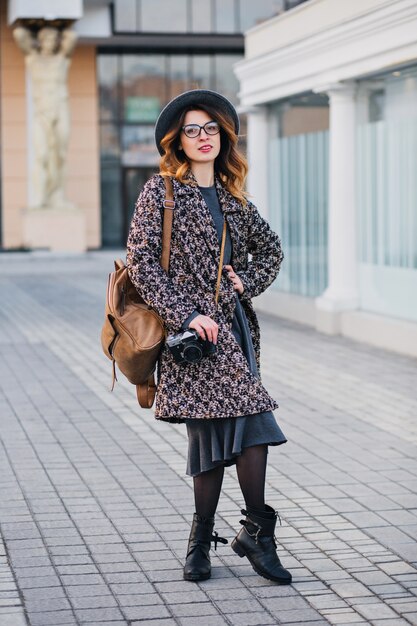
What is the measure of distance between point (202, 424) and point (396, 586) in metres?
0.95

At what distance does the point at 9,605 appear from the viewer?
4.63 meters

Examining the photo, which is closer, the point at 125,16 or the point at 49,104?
the point at 49,104

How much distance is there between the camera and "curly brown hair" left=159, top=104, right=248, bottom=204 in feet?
16.1

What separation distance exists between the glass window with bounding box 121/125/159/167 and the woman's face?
3072cm

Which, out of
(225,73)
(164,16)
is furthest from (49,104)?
(225,73)

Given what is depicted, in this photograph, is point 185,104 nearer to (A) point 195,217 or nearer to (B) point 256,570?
(A) point 195,217

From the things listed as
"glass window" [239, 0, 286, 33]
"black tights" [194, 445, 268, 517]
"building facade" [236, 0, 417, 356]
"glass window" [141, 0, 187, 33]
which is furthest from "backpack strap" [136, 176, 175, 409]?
"glass window" [239, 0, 286, 33]

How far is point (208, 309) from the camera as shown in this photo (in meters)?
4.82

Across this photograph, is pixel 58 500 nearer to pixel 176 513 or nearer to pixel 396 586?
pixel 176 513

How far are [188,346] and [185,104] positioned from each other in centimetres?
95

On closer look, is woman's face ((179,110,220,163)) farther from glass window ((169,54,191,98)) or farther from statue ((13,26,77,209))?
glass window ((169,54,191,98))

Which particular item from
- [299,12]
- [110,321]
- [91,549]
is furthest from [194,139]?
[299,12]

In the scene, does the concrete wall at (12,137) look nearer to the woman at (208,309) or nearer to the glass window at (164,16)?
the glass window at (164,16)

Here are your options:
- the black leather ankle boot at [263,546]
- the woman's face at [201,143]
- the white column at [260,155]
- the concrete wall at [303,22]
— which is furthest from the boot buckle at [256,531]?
the white column at [260,155]
